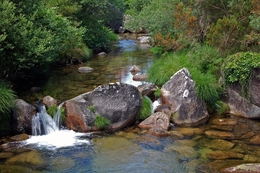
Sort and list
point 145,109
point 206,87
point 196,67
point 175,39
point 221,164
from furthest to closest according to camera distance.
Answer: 1. point 175,39
2. point 196,67
3. point 206,87
4. point 145,109
5. point 221,164

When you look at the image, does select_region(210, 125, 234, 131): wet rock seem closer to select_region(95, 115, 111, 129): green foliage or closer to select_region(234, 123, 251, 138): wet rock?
select_region(234, 123, 251, 138): wet rock

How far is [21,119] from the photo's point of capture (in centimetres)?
1256

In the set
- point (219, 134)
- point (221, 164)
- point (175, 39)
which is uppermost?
point (175, 39)

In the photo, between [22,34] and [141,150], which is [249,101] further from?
[22,34]

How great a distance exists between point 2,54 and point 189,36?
403 inches

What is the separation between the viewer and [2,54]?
13.6 m

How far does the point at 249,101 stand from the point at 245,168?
5.16 meters

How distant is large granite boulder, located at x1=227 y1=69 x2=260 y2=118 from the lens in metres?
14.0

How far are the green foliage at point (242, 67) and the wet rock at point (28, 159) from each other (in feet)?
28.5

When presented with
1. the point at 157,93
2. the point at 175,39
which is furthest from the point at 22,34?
the point at 175,39

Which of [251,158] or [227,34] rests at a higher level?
[227,34]

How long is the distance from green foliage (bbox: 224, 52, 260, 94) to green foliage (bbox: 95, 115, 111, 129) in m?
5.81

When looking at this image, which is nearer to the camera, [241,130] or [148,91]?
[241,130]

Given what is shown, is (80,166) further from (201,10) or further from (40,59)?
(201,10)
